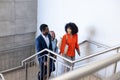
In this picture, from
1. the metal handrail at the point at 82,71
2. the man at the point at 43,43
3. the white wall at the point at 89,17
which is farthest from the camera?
the man at the point at 43,43

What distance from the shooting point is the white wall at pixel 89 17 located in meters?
3.98

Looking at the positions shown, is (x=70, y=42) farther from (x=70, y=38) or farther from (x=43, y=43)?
(x=43, y=43)

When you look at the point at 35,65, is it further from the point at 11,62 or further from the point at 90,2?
the point at 90,2

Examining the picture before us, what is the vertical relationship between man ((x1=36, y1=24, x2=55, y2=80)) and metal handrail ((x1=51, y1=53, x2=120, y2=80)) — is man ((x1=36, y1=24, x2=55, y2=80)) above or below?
below

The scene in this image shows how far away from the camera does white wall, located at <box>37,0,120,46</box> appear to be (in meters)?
3.98

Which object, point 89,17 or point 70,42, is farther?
point 89,17

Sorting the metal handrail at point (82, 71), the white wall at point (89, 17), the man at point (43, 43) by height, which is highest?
the metal handrail at point (82, 71)

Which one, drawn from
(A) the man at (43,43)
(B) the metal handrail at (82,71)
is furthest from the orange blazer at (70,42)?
(B) the metal handrail at (82,71)

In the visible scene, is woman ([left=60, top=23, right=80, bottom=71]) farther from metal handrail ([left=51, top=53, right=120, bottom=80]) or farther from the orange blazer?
metal handrail ([left=51, top=53, right=120, bottom=80])

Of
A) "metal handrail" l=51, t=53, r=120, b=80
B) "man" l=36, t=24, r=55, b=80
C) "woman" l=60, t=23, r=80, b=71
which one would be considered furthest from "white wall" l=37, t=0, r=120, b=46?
"metal handrail" l=51, t=53, r=120, b=80

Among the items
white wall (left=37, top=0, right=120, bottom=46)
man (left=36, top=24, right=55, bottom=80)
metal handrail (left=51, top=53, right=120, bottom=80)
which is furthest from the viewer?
man (left=36, top=24, right=55, bottom=80)

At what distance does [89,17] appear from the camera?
4.57 meters

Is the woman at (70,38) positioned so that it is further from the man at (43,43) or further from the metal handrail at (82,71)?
the metal handrail at (82,71)

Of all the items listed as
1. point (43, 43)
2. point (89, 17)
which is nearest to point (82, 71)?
point (43, 43)
